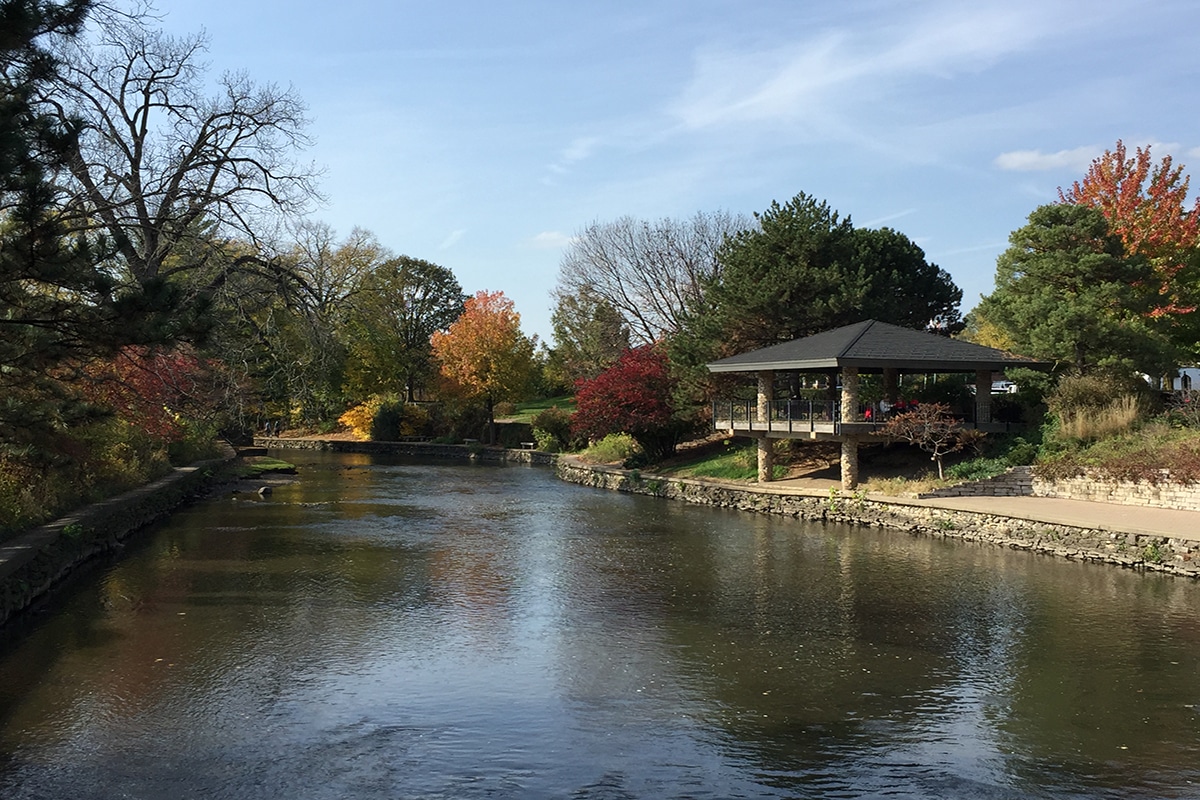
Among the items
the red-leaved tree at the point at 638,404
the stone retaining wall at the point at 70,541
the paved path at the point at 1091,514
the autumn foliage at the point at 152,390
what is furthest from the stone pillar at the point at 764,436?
the stone retaining wall at the point at 70,541

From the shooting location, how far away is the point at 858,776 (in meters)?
8.26

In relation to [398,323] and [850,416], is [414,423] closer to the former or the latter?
[398,323]

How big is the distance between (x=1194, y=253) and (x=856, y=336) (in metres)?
13.5

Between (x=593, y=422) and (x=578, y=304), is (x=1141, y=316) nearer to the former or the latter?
(x=593, y=422)

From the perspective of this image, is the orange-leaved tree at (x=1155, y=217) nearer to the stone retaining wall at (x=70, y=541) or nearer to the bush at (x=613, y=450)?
the bush at (x=613, y=450)

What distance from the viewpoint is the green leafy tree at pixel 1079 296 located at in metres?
25.0

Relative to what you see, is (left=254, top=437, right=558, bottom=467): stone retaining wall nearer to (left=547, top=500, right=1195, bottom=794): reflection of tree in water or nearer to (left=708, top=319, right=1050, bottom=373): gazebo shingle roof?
(left=708, top=319, right=1050, bottom=373): gazebo shingle roof

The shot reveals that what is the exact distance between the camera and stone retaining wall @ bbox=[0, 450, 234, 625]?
44.1ft

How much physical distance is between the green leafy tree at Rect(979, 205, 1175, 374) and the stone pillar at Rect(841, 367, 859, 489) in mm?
5663

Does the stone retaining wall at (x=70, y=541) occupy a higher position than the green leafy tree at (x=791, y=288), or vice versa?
the green leafy tree at (x=791, y=288)

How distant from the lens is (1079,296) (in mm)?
25469

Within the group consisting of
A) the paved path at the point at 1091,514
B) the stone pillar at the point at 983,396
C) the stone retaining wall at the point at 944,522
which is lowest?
the stone retaining wall at the point at 944,522

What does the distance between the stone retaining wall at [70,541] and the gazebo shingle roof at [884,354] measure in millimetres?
16278

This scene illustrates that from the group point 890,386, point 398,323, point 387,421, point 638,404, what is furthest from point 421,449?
point 890,386
